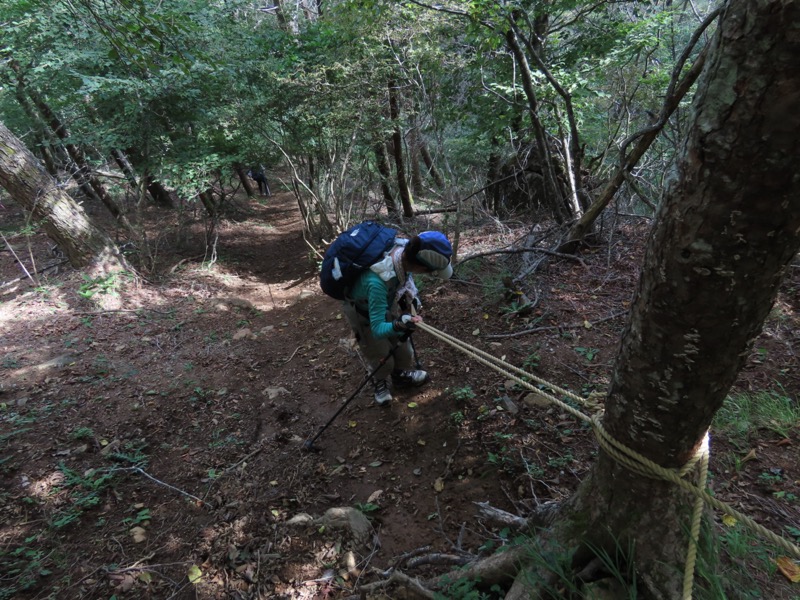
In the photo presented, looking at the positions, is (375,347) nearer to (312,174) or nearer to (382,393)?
(382,393)

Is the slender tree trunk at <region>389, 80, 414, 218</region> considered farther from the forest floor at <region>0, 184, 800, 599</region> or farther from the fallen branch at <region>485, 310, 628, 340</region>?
the fallen branch at <region>485, 310, 628, 340</region>

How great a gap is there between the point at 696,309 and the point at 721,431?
2285 mm

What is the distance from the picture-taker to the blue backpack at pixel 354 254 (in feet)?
10.9

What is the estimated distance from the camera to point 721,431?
273 cm

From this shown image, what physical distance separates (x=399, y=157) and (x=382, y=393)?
6850 mm

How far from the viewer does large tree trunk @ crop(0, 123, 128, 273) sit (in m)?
6.40

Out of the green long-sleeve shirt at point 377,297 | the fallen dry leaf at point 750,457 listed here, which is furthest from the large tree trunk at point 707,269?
the green long-sleeve shirt at point 377,297

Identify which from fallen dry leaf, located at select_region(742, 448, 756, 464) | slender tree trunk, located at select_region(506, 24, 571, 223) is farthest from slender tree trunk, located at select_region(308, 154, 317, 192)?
fallen dry leaf, located at select_region(742, 448, 756, 464)

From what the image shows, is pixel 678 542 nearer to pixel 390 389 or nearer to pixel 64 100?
pixel 390 389

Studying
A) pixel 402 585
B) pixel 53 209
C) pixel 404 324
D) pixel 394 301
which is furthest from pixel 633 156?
pixel 53 209

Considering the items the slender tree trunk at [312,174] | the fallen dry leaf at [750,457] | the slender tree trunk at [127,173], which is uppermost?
the slender tree trunk at [127,173]

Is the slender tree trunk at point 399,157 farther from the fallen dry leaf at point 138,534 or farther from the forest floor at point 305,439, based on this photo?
the fallen dry leaf at point 138,534

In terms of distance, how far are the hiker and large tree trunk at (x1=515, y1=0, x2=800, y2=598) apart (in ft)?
5.97

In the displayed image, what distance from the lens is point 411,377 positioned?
14.1 ft
